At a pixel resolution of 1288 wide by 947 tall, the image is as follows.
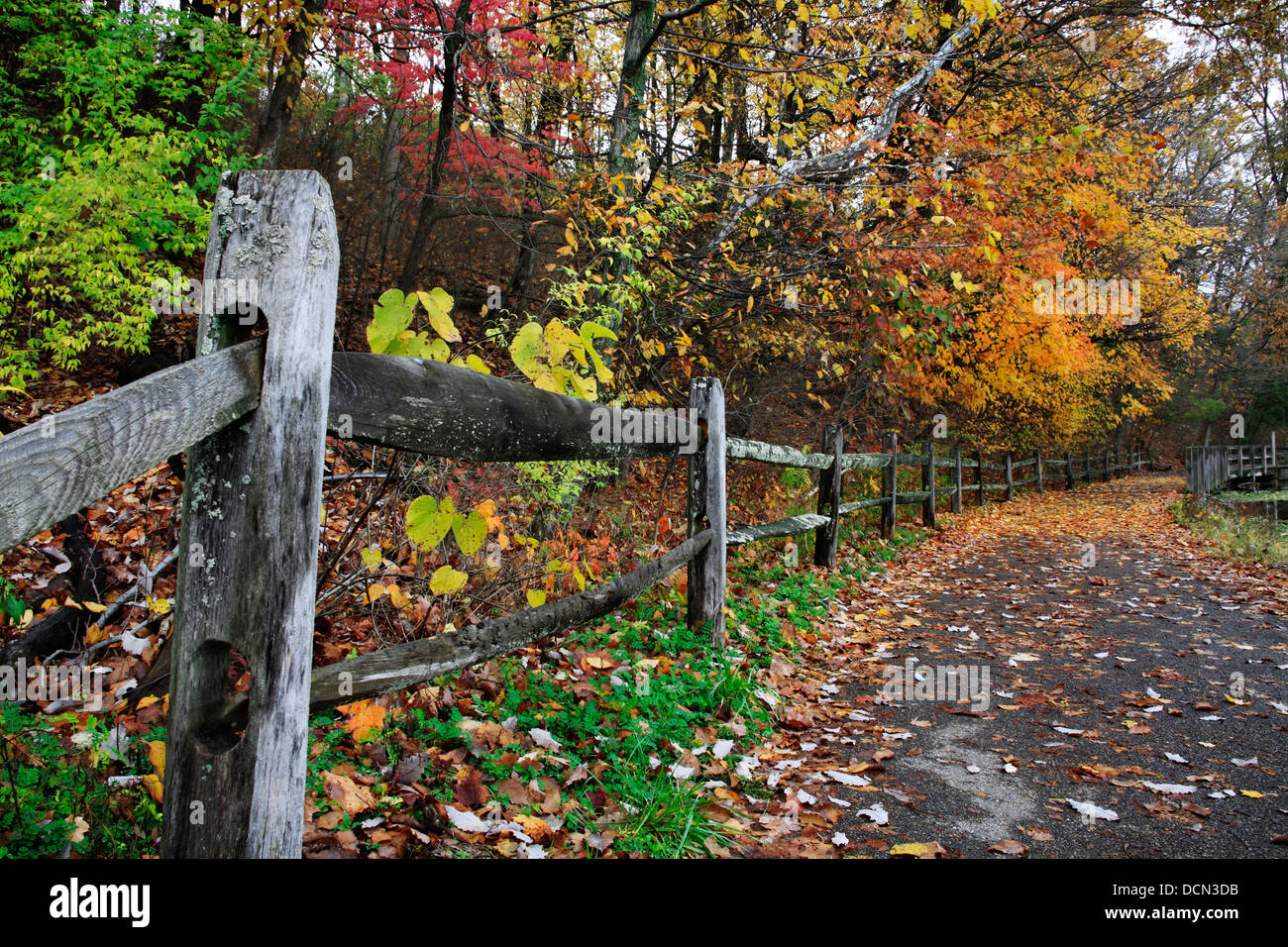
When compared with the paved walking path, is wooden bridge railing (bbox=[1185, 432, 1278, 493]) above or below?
above

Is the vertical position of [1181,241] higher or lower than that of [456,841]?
higher

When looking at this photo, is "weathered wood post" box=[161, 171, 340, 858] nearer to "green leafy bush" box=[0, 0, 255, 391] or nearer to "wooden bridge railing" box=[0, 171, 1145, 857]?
"wooden bridge railing" box=[0, 171, 1145, 857]

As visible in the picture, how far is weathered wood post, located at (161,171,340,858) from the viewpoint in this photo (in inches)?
52.0

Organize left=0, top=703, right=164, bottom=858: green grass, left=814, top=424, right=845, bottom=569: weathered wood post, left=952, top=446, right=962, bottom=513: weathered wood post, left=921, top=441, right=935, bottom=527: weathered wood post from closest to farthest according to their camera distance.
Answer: left=0, top=703, right=164, bottom=858: green grass → left=814, top=424, right=845, bottom=569: weathered wood post → left=921, top=441, right=935, bottom=527: weathered wood post → left=952, top=446, right=962, bottom=513: weathered wood post

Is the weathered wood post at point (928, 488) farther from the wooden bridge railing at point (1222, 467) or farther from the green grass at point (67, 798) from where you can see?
the green grass at point (67, 798)

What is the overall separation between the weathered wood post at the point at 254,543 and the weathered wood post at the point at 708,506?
302 cm

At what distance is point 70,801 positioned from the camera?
187 cm

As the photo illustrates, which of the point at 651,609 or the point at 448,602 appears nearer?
the point at 448,602

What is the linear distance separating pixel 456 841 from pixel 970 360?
13.1m

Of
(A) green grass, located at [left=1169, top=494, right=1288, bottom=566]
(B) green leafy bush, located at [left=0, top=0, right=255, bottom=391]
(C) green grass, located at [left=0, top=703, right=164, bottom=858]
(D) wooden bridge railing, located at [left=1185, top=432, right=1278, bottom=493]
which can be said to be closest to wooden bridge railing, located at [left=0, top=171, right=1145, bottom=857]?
(C) green grass, located at [left=0, top=703, right=164, bottom=858]

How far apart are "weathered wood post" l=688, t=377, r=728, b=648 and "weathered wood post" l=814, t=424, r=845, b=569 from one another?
3.31m
